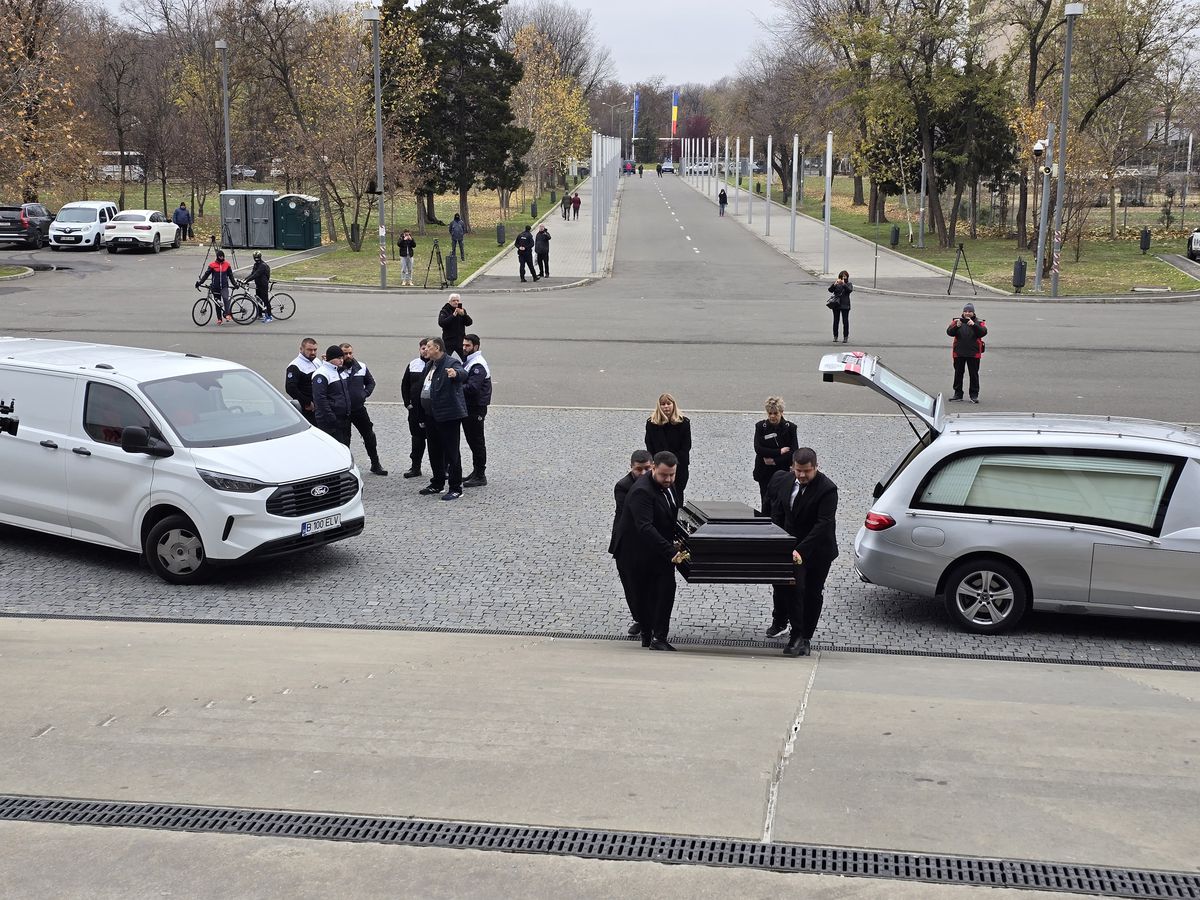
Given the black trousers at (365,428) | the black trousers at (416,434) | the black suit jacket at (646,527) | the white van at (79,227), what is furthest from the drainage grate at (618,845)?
the white van at (79,227)

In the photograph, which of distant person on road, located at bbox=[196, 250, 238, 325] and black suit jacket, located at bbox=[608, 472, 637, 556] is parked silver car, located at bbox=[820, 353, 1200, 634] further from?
distant person on road, located at bbox=[196, 250, 238, 325]

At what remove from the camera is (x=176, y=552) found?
10297mm

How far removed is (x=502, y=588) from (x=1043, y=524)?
4.26m

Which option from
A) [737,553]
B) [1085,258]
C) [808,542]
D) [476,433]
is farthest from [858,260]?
[737,553]

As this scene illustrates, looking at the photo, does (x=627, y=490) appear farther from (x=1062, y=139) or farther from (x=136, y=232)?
(x=136, y=232)

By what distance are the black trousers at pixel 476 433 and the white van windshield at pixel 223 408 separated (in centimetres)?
249

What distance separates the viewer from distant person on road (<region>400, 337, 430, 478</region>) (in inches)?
Answer: 542

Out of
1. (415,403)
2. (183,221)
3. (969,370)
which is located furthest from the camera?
(183,221)

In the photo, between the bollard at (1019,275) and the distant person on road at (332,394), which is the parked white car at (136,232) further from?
the distant person on road at (332,394)

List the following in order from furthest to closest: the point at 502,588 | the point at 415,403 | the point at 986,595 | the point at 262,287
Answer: the point at 262,287 → the point at 415,403 → the point at 502,588 → the point at 986,595

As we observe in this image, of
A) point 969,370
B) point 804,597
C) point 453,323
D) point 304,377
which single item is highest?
point 453,323

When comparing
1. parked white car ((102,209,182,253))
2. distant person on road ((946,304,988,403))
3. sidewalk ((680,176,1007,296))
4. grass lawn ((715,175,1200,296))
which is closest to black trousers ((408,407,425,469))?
distant person on road ((946,304,988,403))

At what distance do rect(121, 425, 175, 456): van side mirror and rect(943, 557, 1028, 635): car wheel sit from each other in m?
6.35

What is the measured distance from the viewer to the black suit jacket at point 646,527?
8094 mm
